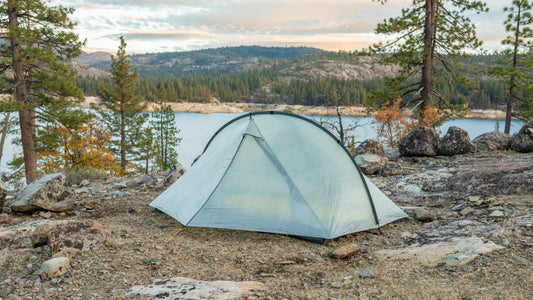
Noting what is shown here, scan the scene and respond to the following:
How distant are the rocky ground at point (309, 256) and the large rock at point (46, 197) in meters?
0.14

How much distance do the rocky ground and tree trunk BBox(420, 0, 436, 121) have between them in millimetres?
10075

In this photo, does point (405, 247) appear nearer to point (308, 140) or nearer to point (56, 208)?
A: point (308, 140)

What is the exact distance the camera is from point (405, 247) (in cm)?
526

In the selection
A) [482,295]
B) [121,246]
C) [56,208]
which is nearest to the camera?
[482,295]

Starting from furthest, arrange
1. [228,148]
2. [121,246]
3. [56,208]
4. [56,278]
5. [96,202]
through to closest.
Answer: [96,202] < [56,208] < [228,148] < [121,246] < [56,278]

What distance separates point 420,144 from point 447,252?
8.28 metres

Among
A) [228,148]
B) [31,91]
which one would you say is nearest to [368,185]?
[228,148]

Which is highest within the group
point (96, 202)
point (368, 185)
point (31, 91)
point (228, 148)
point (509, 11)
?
point (509, 11)

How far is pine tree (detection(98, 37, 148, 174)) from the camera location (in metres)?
31.5

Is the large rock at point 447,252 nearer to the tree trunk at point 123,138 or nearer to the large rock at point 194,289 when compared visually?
the large rock at point 194,289

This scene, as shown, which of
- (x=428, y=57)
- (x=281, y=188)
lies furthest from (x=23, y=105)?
(x=428, y=57)

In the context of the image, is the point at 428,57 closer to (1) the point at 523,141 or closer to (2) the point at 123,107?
(1) the point at 523,141

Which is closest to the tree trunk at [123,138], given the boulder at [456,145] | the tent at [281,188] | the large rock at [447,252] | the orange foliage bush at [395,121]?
the orange foliage bush at [395,121]

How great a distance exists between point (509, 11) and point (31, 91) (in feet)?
96.0
